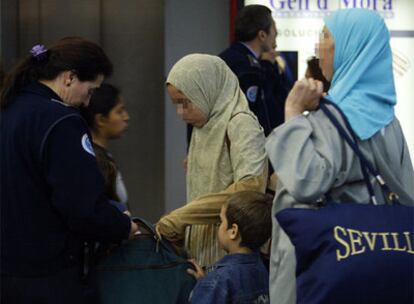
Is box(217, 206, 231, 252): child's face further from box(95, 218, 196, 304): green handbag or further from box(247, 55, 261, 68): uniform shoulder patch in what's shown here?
box(247, 55, 261, 68): uniform shoulder patch

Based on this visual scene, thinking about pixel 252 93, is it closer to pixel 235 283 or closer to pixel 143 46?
pixel 235 283

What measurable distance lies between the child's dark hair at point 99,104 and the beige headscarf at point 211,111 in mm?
609

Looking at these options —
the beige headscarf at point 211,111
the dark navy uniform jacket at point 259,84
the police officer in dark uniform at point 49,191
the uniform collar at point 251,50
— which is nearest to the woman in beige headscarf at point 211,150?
the beige headscarf at point 211,111

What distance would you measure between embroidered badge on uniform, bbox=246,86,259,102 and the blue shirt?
4.56ft

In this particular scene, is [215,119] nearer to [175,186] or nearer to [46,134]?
[46,134]

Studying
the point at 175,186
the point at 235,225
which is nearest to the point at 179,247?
the point at 235,225

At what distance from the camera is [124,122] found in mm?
4852

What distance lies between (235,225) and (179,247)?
11.5 inches

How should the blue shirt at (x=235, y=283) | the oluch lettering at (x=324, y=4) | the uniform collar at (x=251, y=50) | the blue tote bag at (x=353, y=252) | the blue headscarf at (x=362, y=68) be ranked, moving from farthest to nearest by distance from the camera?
the oluch lettering at (x=324, y=4) → the uniform collar at (x=251, y=50) → the blue shirt at (x=235, y=283) → the blue headscarf at (x=362, y=68) → the blue tote bag at (x=353, y=252)

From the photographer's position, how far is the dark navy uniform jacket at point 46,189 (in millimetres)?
3463

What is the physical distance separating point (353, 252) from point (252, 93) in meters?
2.25

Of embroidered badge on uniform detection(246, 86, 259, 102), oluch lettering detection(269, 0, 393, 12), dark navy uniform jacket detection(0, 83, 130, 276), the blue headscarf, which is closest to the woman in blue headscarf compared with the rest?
the blue headscarf

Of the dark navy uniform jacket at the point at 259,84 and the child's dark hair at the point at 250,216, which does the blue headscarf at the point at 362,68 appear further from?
the dark navy uniform jacket at the point at 259,84

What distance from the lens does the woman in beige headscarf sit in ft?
13.2
